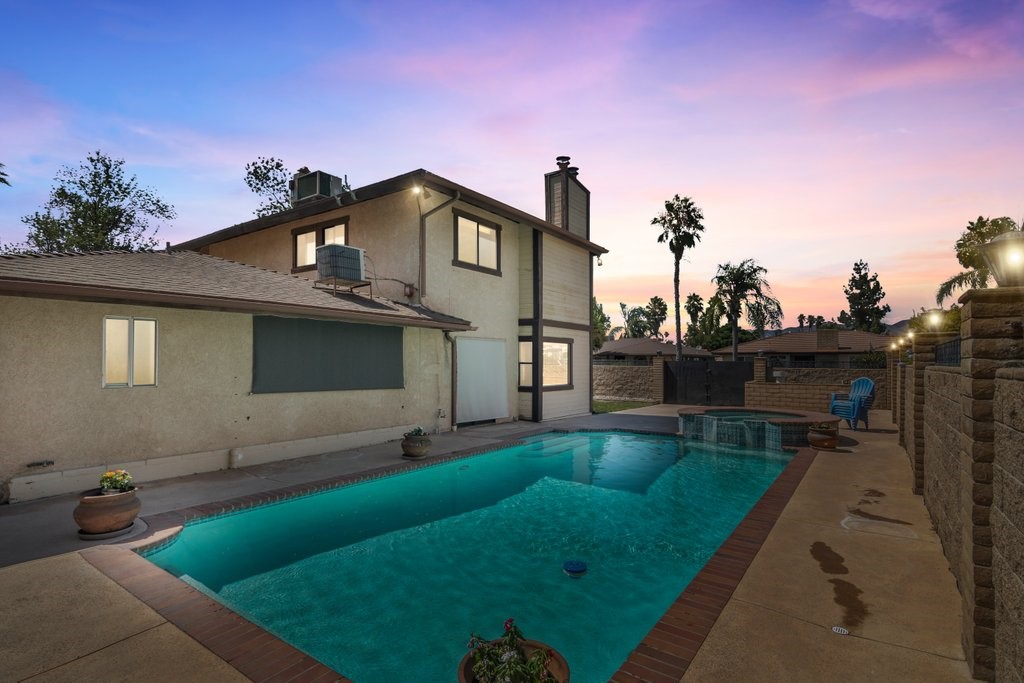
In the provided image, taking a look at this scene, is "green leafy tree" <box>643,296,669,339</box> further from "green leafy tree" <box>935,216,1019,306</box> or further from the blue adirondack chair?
the blue adirondack chair

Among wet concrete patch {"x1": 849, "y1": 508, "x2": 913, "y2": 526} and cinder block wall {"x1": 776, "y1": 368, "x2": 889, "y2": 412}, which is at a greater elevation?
cinder block wall {"x1": 776, "y1": 368, "x2": 889, "y2": 412}

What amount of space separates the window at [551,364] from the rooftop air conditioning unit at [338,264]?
259 inches

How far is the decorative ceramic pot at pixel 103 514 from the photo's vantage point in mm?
5422

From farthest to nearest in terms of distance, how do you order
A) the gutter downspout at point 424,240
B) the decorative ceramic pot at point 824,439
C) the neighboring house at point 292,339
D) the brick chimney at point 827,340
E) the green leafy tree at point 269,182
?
the brick chimney at point 827,340
the green leafy tree at point 269,182
the gutter downspout at point 424,240
the decorative ceramic pot at point 824,439
the neighboring house at point 292,339

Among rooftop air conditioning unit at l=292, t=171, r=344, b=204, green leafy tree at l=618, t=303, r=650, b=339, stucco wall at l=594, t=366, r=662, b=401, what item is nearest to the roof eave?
rooftop air conditioning unit at l=292, t=171, r=344, b=204

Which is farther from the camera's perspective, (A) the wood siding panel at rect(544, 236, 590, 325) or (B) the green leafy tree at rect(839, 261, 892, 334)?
(B) the green leafy tree at rect(839, 261, 892, 334)

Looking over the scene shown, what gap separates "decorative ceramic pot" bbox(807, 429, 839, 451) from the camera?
10680 millimetres

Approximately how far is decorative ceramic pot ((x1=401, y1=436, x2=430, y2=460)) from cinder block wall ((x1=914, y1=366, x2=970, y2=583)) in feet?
26.7

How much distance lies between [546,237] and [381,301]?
7.18m

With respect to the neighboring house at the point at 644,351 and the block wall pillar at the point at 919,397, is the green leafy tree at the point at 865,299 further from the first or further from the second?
the block wall pillar at the point at 919,397

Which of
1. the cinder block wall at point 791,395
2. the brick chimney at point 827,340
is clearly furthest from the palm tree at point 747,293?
the cinder block wall at point 791,395

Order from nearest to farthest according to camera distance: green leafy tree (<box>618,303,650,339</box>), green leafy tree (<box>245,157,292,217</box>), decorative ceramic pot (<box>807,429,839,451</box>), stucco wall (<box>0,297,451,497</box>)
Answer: stucco wall (<box>0,297,451,497</box>)
decorative ceramic pot (<box>807,429,839,451</box>)
green leafy tree (<box>245,157,292,217</box>)
green leafy tree (<box>618,303,650,339</box>)

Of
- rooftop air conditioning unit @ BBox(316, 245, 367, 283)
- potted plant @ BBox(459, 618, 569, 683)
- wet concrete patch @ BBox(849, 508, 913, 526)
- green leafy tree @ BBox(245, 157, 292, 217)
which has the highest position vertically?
green leafy tree @ BBox(245, 157, 292, 217)

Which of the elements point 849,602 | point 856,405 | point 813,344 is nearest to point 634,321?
point 813,344
